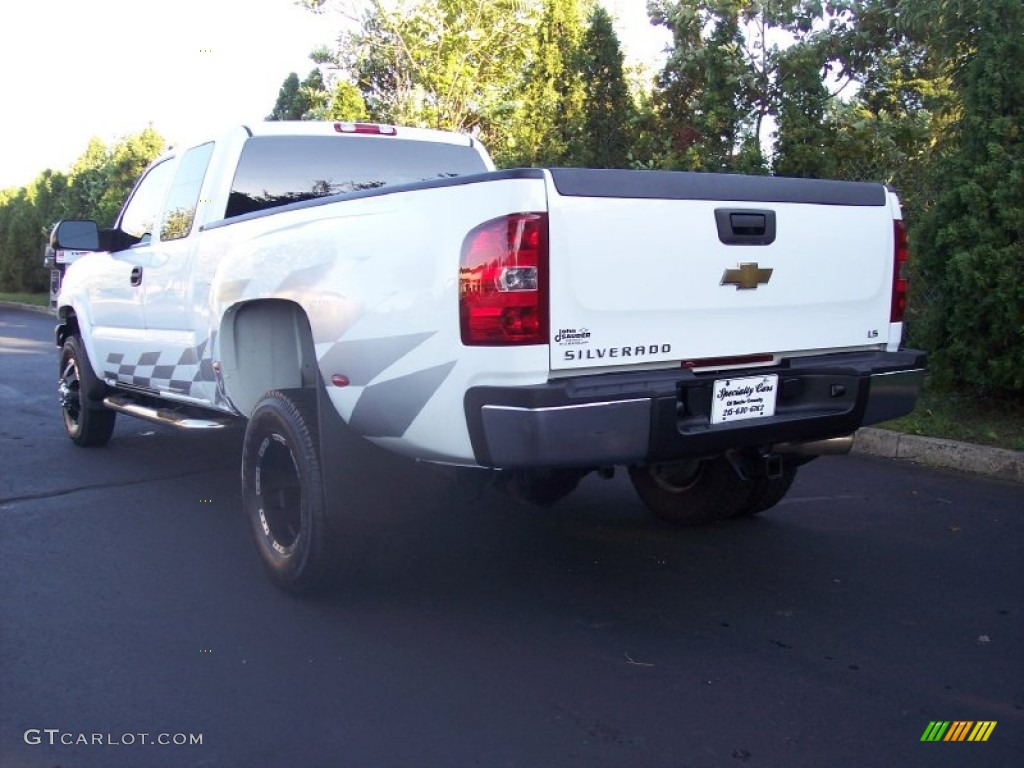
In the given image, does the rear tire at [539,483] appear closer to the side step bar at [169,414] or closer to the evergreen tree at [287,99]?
the side step bar at [169,414]

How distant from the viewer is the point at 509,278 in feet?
10.3

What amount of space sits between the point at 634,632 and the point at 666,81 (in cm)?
910

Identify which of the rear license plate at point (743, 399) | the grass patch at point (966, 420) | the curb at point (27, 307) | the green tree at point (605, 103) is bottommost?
the curb at point (27, 307)

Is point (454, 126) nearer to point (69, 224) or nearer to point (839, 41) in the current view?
point (839, 41)

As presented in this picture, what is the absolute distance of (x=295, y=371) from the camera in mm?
4625

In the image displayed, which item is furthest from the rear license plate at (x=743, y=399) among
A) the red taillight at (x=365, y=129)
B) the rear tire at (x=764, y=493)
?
the red taillight at (x=365, y=129)

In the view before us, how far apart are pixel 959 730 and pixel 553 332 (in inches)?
67.4

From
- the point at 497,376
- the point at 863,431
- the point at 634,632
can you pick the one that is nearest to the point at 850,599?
the point at 634,632

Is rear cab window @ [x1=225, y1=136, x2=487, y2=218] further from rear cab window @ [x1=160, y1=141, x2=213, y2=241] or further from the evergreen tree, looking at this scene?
the evergreen tree

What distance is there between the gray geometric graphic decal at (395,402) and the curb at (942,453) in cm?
353

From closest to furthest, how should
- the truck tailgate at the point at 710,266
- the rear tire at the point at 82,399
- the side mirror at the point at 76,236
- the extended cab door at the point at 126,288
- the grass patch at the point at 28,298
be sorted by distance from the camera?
1. the truck tailgate at the point at 710,266
2. the extended cab door at the point at 126,288
3. the side mirror at the point at 76,236
4. the rear tire at the point at 82,399
5. the grass patch at the point at 28,298

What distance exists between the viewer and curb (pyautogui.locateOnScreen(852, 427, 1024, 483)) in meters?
6.01

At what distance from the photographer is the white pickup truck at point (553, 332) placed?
3.15 m

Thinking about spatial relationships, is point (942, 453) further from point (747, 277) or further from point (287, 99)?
point (287, 99)
